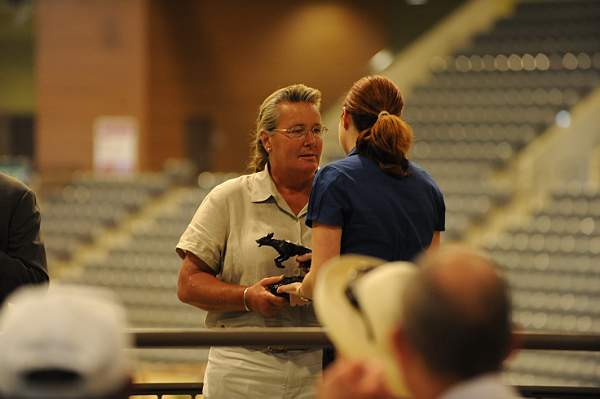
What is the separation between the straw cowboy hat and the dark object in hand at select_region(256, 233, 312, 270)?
124cm

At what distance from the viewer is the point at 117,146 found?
1595 centimetres

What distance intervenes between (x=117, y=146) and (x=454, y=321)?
14.7 m

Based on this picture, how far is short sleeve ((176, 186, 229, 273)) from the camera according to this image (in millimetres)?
3191

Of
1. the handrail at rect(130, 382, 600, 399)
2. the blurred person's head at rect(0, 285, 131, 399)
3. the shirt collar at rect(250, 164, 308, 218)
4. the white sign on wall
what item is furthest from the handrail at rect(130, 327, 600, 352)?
the white sign on wall

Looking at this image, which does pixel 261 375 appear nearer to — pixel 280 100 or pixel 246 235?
pixel 246 235

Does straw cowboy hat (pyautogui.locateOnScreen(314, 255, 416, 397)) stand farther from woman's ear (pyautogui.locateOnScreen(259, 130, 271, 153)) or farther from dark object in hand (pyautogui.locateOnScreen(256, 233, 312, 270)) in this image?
woman's ear (pyautogui.locateOnScreen(259, 130, 271, 153))

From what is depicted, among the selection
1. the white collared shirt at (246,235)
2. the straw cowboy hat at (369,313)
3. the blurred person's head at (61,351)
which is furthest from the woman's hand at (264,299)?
the blurred person's head at (61,351)

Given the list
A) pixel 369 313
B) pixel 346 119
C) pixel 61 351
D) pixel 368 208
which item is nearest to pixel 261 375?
pixel 368 208

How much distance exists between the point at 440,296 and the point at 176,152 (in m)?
15.2

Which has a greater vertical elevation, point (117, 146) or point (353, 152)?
point (117, 146)

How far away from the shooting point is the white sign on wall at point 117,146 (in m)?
15.9

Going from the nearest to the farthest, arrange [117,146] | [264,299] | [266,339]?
[266,339] → [264,299] → [117,146]

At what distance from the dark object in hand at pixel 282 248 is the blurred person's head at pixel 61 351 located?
171cm

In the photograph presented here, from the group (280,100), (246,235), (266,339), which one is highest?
(280,100)
